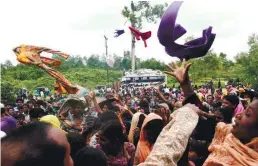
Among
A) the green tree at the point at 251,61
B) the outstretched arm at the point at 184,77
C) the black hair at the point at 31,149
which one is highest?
the outstretched arm at the point at 184,77

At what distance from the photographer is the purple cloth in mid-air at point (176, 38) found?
73.5 inches

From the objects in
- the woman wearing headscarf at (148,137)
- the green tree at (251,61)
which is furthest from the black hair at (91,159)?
the green tree at (251,61)

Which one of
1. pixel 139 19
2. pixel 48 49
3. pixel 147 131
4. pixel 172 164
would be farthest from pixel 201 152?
pixel 139 19

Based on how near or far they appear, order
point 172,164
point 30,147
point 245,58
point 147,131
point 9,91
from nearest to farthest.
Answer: point 30,147 < point 172,164 < point 147,131 < point 9,91 < point 245,58

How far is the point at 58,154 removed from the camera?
3.75ft

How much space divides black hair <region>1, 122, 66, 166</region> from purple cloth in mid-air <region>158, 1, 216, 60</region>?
38.2 inches

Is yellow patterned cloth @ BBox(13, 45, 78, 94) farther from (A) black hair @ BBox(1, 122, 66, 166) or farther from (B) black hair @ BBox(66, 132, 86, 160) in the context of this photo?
(A) black hair @ BBox(1, 122, 66, 166)

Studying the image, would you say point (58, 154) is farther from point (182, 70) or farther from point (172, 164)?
point (182, 70)

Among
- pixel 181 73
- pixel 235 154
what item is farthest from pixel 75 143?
pixel 235 154

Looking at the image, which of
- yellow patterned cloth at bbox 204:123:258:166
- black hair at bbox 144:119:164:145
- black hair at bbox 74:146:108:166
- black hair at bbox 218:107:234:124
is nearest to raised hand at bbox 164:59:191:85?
yellow patterned cloth at bbox 204:123:258:166

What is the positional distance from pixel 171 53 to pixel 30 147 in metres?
1.15

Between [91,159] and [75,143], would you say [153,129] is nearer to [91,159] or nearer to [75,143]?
[75,143]

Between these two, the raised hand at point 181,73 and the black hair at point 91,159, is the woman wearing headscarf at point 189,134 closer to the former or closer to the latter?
the raised hand at point 181,73

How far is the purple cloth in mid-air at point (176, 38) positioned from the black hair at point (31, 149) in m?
0.97
